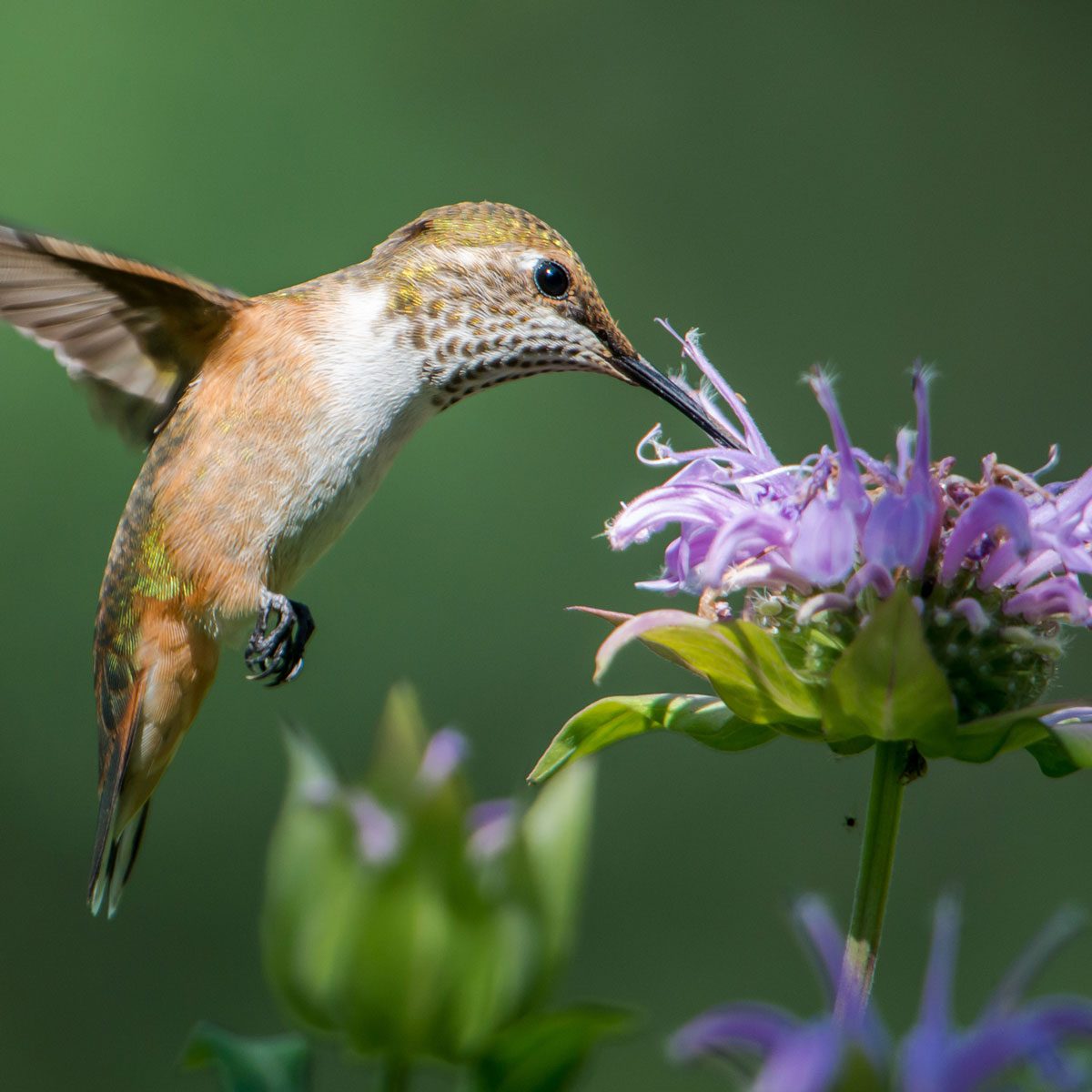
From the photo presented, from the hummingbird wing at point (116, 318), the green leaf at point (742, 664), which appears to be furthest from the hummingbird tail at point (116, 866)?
the green leaf at point (742, 664)

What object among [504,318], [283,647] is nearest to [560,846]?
[283,647]

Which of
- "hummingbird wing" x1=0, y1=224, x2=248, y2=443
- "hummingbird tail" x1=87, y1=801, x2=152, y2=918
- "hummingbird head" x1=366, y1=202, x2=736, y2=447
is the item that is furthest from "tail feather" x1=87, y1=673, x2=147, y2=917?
"hummingbird head" x1=366, y1=202, x2=736, y2=447

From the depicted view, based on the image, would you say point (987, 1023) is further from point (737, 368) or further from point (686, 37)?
point (686, 37)

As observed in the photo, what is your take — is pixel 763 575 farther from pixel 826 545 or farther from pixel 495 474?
pixel 495 474

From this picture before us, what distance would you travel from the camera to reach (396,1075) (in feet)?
2.31

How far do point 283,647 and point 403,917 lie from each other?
36.9 inches

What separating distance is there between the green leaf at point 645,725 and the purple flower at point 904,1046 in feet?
1.30

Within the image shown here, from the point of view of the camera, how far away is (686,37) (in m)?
4.24

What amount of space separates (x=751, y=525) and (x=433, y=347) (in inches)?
27.2

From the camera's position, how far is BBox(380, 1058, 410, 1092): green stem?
70 cm

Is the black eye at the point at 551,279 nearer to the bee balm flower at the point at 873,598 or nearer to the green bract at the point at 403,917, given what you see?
the bee balm flower at the point at 873,598

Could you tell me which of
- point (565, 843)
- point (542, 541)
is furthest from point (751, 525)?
point (542, 541)

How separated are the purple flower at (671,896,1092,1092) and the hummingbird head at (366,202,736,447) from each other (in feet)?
3.33

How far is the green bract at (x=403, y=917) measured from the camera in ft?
2.27
